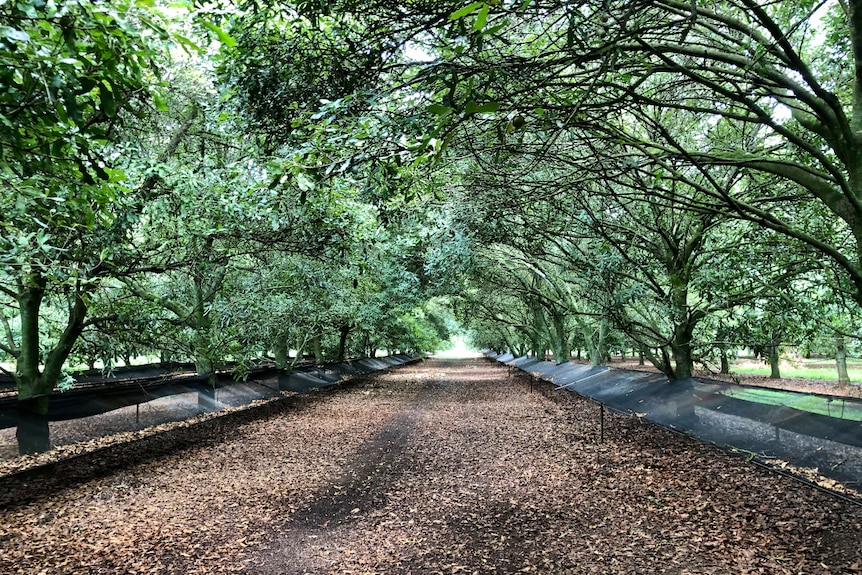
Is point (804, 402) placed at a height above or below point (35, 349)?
below

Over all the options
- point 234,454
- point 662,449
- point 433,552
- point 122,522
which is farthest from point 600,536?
point 234,454

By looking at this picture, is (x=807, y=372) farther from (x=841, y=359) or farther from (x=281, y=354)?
(x=281, y=354)

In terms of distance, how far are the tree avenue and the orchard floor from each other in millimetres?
2180

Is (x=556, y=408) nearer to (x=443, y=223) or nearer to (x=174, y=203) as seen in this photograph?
(x=443, y=223)

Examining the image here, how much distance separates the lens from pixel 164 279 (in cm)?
1334

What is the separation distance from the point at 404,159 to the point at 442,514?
387cm

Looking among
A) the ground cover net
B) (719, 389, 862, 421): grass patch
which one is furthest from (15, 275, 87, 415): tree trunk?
(719, 389, 862, 421): grass patch

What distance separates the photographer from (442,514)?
19.1 feet

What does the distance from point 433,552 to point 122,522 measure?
3.34 meters

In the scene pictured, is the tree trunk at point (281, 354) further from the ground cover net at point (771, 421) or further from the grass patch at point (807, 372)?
the grass patch at point (807, 372)

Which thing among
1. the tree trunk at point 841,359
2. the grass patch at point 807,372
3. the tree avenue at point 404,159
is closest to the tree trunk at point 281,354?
the tree avenue at point 404,159

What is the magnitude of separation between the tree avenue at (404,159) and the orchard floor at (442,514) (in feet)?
7.15

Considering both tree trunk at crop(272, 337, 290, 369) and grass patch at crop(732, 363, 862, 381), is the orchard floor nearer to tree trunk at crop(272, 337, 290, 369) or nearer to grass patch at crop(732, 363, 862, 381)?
tree trunk at crop(272, 337, 290, 369)

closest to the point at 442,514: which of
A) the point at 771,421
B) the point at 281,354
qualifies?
the point at 771,421
